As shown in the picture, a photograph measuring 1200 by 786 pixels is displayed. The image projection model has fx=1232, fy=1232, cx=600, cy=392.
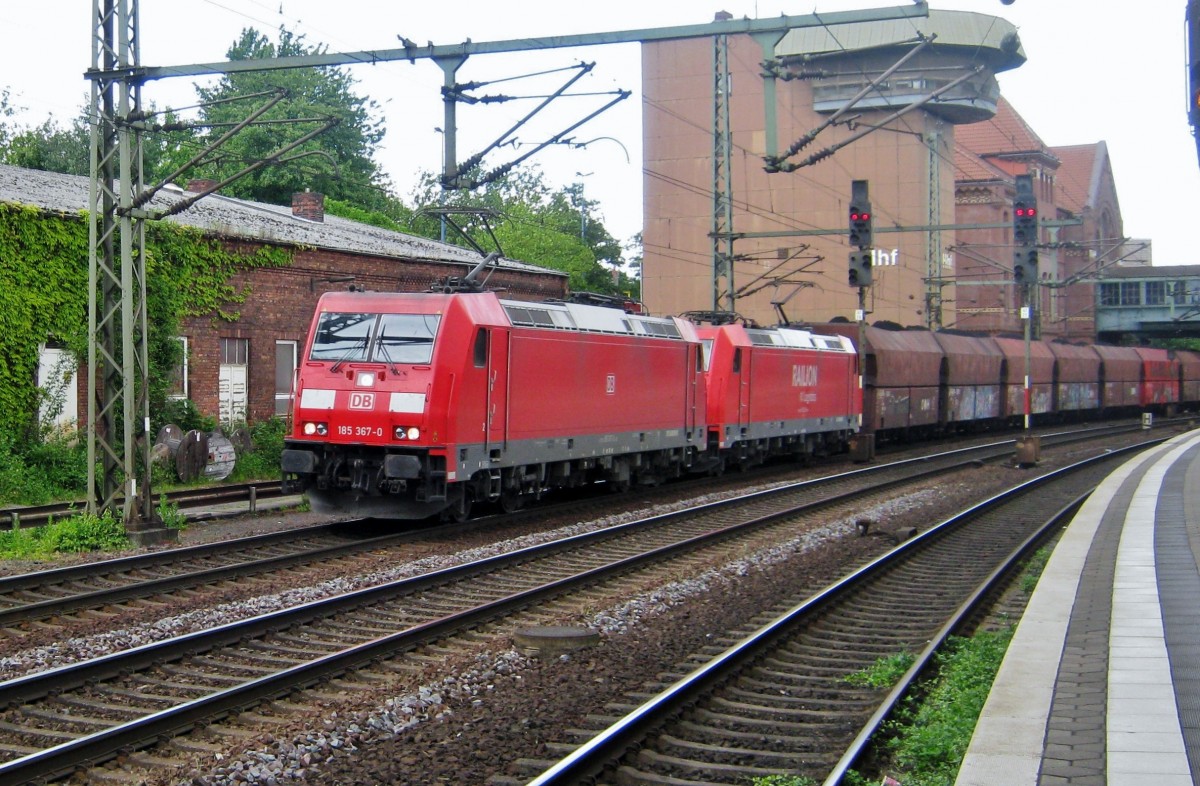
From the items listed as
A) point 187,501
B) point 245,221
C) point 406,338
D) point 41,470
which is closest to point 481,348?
point 406,338

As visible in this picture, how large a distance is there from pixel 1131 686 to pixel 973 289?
233 feet

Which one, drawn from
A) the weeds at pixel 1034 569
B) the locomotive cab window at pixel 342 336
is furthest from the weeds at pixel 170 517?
the weeds at pixel 1034 569

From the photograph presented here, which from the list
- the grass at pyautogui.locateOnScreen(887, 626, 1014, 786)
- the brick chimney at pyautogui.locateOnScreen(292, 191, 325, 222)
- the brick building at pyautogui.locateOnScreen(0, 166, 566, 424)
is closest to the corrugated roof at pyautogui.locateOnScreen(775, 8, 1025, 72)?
the brick chimney at pyautogui.locateOnScreen(292, 191, 325, 222)

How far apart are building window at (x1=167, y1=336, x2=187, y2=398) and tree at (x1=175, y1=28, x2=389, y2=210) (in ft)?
85.0

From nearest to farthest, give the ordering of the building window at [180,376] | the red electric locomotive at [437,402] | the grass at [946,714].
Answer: the grass at [946,714] < the red electric locomotive at [437,402] < the building window at [180,376]

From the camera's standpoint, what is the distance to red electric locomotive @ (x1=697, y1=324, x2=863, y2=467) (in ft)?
78.0

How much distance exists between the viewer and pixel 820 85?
62.6 m

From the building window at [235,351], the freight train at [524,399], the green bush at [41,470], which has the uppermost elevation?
the building window at [235,351]

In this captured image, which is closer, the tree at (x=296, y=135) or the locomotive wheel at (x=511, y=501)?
the locomotive wheel at (x=511, y=501)

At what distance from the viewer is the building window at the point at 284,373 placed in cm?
2570

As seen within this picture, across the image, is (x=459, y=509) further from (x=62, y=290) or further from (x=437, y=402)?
(x=62, y=290)

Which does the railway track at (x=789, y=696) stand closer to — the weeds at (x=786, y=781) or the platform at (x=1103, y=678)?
the weeds at (x=786, y=781)

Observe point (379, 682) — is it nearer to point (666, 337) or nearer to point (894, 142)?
point (666, 337)

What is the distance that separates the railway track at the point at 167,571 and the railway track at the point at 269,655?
1.87m
